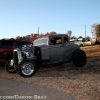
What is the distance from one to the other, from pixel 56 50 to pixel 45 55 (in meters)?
0.73

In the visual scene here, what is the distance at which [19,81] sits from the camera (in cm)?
892

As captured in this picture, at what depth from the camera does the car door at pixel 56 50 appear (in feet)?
35.8

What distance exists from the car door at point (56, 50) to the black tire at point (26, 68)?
1513mm

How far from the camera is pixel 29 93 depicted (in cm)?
679

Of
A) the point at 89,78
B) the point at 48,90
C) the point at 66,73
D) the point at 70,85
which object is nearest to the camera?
the point at 48,90

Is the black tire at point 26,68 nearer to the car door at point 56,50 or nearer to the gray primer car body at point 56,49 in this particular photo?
the gray primer car body at point 56,49

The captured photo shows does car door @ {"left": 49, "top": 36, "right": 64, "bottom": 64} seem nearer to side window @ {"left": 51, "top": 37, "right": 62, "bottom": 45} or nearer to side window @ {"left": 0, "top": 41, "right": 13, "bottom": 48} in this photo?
side window @ {"left": 51, "top": 37, "right": 62, "bottom": 45}

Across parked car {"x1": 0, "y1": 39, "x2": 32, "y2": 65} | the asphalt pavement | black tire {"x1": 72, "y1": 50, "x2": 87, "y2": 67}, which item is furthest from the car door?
the asphalt pavement

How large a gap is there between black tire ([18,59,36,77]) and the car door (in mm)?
1513

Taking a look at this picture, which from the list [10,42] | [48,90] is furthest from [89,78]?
[10,42]

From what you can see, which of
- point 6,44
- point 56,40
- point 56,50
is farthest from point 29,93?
point 6,44

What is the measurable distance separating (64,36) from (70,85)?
173 inches

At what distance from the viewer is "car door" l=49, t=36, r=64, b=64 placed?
10.9 metres

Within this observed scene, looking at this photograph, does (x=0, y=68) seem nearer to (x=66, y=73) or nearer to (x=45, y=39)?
(x=45, y=39)
